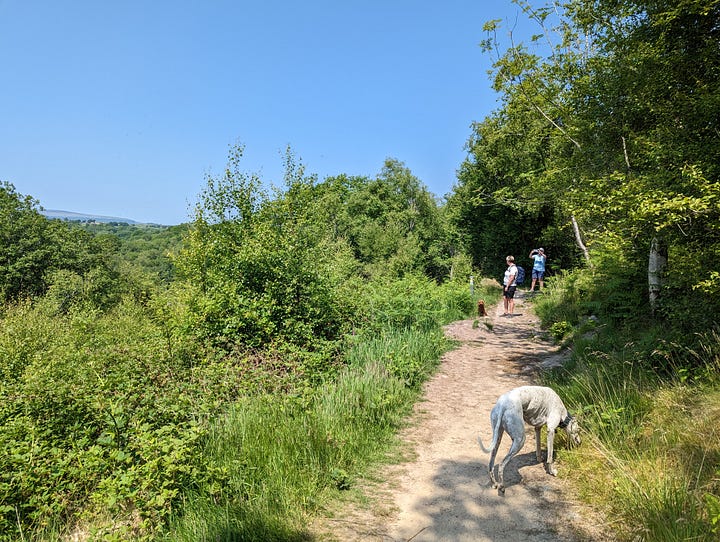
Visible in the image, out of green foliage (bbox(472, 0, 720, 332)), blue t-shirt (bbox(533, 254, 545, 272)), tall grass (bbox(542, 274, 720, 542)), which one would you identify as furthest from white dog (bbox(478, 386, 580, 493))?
blue t-shirt (bbox(533, 254, 545, 272))

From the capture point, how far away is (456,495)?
4098 mm

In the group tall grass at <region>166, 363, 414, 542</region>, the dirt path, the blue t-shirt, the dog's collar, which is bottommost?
the dirt path

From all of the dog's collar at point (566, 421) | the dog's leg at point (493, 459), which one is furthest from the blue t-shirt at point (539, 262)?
the dog's leg at point (493, 459)

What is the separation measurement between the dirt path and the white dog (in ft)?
0.85

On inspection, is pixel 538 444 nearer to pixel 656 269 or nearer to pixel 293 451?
pixel 293 451

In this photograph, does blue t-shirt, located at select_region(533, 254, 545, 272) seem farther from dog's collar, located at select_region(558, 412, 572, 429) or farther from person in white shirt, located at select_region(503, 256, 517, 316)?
dog's collar, located at select_region(558, 412, 572, 429)

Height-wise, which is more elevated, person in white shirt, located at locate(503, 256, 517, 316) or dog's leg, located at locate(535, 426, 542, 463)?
person in white shirt, located at locate(503, 256, 517, 316)

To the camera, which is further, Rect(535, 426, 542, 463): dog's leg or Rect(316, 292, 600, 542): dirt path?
Rect(535, 426, 542, 463): dog's leg

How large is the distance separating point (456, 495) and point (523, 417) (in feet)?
3.66

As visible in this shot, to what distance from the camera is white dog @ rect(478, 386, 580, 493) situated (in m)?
4.15

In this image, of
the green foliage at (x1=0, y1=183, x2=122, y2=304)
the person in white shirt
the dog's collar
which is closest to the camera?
the dog's collar

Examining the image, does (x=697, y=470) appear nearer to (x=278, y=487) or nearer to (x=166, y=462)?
(x=278, y=487)

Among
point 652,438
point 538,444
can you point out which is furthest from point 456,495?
point 652,438

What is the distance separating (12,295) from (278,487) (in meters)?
43.7
